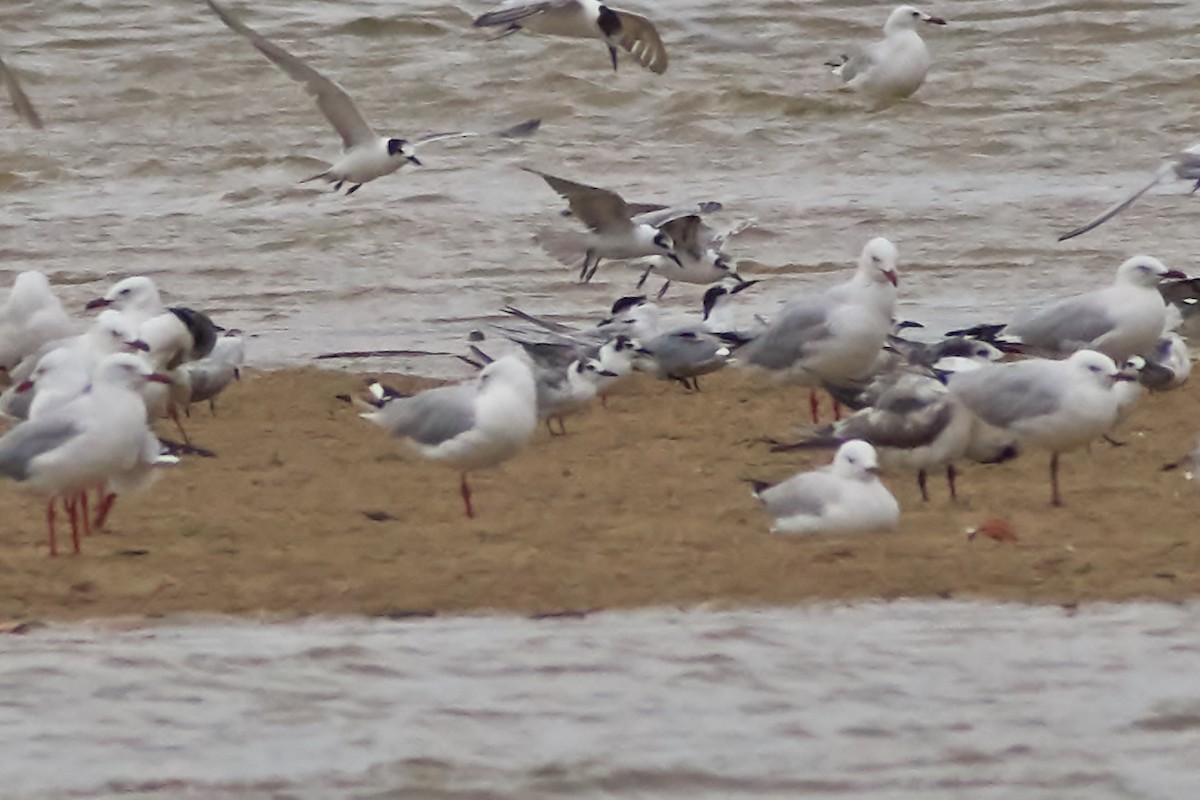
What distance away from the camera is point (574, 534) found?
8.13 meters

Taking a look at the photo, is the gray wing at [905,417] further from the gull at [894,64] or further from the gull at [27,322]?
the gull at [894,64]

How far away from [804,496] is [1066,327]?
2.82m

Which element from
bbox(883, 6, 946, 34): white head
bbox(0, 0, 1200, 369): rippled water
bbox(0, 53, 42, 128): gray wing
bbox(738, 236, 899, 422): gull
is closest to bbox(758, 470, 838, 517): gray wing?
bbox(738, 236, 899, 422): gull

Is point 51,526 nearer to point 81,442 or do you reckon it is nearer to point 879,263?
point 81,442

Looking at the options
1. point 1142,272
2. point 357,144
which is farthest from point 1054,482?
point 357,144

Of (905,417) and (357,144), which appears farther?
(357,144)

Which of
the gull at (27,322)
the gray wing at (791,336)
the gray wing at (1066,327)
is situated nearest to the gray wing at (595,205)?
the gray wing at (791,336)

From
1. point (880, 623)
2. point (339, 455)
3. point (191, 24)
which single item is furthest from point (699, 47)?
point (880, 623)

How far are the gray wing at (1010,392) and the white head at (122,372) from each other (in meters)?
2.77

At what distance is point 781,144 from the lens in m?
19.1

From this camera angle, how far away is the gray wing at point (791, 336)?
10.3 metres

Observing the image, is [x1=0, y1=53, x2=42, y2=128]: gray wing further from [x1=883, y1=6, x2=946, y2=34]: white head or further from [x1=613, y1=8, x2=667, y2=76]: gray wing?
[x1=883, y1=6, x2=946, y2=34]: white head

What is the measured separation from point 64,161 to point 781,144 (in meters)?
5.30

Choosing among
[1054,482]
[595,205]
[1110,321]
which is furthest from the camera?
[595,205]
